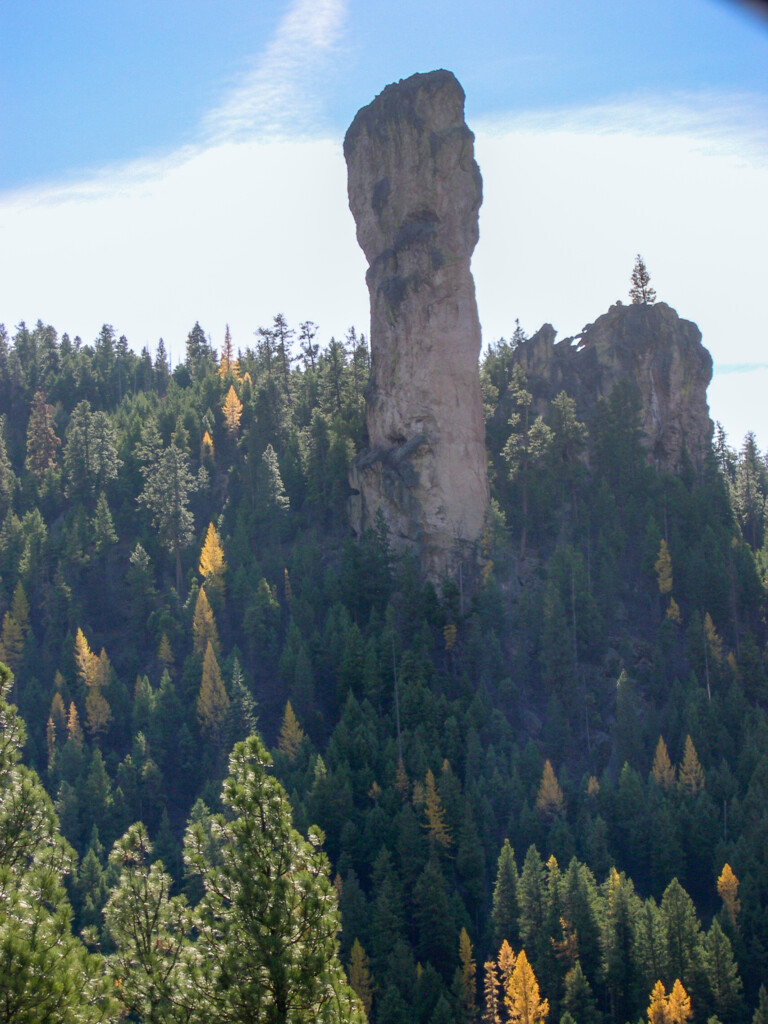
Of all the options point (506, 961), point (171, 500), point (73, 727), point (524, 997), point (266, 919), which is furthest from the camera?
point (171, 500)

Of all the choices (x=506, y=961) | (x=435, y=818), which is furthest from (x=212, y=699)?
(x=506, y=961)

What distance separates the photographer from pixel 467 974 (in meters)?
50.1

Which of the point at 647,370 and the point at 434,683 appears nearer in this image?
the point at 434,683

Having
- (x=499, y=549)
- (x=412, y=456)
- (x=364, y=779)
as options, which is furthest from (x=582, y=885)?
(x=412, y=456)

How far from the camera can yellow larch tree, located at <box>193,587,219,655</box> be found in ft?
231

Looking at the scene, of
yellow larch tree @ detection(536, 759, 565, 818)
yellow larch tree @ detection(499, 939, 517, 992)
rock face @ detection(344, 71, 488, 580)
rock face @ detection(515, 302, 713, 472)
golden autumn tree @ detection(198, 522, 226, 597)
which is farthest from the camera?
rock face @ detection(515, 302, 713, 472)

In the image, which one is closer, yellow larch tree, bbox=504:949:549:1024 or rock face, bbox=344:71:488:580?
yellow larch tree, bbox=504:949:549:1024

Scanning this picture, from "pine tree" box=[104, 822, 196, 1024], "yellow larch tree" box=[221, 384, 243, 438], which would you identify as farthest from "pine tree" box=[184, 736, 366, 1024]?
"yellow larch tree" box=[221, 384, 243, 438]

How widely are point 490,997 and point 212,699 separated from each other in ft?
79.2

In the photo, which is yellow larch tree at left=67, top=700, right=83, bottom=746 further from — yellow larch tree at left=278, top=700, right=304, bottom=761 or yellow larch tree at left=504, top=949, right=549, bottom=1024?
yellow larch tree at left=504, top=949, right=549, bottom=1024

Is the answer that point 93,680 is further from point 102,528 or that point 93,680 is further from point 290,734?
point 102,528

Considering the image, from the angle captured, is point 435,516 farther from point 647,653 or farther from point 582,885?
point 582,885

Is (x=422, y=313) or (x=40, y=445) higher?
(x=422, y=313)

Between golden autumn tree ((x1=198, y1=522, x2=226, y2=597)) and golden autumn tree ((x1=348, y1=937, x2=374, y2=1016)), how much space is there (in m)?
29.3
